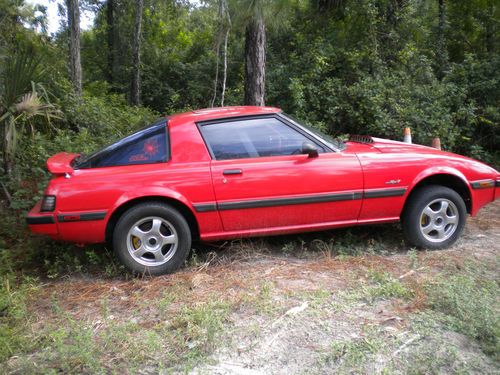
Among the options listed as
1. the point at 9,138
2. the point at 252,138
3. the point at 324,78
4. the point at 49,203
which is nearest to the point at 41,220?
the point at 49,203

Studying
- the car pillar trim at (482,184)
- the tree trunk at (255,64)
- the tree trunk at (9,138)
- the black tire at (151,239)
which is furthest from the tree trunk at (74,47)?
the car pillar trim at (482,184)

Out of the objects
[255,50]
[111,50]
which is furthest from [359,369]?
[111,50]

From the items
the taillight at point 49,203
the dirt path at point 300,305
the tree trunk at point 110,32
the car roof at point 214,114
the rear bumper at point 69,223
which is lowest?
the dirt path at point 300,305

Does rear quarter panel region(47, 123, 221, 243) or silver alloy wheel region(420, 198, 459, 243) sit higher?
rear quarter panel region(47, 123, 221, 243)

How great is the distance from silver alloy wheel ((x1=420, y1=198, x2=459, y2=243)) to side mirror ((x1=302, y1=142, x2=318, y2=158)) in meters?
1.25

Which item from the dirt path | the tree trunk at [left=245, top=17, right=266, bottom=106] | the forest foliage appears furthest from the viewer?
the tree trunk at [left=245, top=17, right=266, bottom=106]

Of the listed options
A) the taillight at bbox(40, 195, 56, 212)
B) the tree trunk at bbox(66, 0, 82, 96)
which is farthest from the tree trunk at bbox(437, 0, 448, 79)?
the taillight at bbox(40, 195, 56, 212)

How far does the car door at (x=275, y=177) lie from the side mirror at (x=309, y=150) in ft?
0.18

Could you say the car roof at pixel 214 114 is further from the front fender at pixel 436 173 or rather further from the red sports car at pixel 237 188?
the front fender at pixel 436 173

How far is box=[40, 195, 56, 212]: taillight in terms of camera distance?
400cm

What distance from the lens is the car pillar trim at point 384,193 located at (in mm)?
Answer: 4379

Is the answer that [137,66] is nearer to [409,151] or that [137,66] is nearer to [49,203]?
[49,203]

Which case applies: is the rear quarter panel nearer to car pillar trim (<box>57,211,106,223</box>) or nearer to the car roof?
car pillar trim (<box>57,211,106,223</box>)

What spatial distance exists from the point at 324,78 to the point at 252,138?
5929 millimetres
